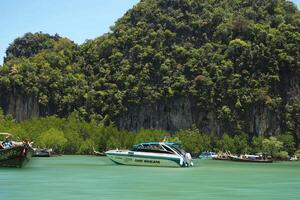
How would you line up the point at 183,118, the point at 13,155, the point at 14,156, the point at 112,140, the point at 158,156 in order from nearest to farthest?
the point at 13,155
the point at 14,156
the point at 158,156
the point at 112,140
the point at 183,118

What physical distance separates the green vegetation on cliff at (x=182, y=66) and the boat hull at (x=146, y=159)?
73080 millimetres

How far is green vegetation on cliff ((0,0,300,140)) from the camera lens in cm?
14838

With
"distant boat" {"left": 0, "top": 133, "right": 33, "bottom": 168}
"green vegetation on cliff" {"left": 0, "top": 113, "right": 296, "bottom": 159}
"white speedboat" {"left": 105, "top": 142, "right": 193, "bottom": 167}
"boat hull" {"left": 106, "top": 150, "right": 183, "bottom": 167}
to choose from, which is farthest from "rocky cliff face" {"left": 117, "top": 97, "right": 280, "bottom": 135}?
"distant boat" {"left": 0, "top": 133, "right": 33, "bottom": 168}

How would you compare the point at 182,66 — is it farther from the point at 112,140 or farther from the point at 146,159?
the point at 146,159

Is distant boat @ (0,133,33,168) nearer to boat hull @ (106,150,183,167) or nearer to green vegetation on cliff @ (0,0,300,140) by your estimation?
boat hull @ (106,150,183,167)

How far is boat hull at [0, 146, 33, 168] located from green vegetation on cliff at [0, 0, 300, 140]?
90.2m

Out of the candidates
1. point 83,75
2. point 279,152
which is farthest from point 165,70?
point 279,152

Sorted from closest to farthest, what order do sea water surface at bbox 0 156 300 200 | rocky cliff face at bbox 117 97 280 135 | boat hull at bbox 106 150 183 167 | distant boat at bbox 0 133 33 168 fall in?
sea water surface at bbox 0 156 300 200 → distant boat at bbox 0 133 33 168 → boat hull at bbox 106 150 183 167 → rocky cliff face at bbox 117 97 280 135

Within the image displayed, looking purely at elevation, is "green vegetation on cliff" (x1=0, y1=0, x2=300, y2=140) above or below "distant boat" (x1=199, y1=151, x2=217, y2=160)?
above

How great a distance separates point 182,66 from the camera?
163125 mm

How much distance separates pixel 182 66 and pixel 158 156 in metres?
92.7

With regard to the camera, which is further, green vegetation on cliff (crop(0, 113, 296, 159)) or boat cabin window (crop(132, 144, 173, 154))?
green vegetation on cliff (crop(0, 113, 296, 159))

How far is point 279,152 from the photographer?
132250 millimetres

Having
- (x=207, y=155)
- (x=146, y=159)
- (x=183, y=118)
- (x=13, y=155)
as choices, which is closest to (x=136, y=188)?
(x=13, y=155)
